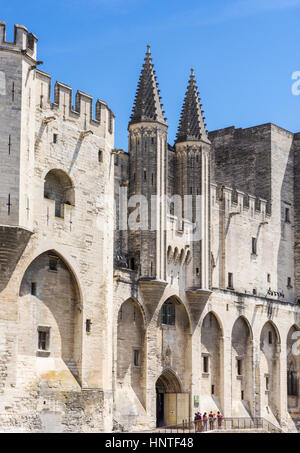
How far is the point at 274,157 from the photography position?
63.7 m

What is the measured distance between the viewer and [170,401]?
2000 inches

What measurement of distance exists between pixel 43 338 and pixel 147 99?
16246 millimetres

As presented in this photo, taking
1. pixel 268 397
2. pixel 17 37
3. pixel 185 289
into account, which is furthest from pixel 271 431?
pixel 17 37

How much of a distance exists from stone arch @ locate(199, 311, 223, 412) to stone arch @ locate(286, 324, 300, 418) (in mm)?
8650

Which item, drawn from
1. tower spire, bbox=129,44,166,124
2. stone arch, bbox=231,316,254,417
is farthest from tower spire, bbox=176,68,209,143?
stone arch, bbox=231,316,254,417

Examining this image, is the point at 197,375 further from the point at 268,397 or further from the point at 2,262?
the point at 2,262

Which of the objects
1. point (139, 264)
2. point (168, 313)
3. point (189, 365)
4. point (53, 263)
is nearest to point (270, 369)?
point (189, 365)

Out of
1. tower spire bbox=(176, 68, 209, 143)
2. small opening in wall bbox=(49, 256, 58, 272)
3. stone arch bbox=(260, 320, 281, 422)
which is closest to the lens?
small opening in wall bbox=(49, 256, 58, 272)

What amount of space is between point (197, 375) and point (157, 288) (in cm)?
659

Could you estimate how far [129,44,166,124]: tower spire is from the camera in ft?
162

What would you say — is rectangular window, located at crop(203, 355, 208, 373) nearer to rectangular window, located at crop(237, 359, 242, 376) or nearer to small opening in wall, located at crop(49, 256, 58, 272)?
rectangular window, located at crop(237, 359, 242, 376)

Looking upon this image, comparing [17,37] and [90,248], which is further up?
[17,37]

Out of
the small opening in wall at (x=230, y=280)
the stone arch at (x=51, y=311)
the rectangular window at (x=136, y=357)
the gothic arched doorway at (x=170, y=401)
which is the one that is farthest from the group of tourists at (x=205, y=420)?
the stone arch at (x=51, y=311)

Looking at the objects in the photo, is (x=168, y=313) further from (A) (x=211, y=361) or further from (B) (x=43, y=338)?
(B) (x=43, y=338)
